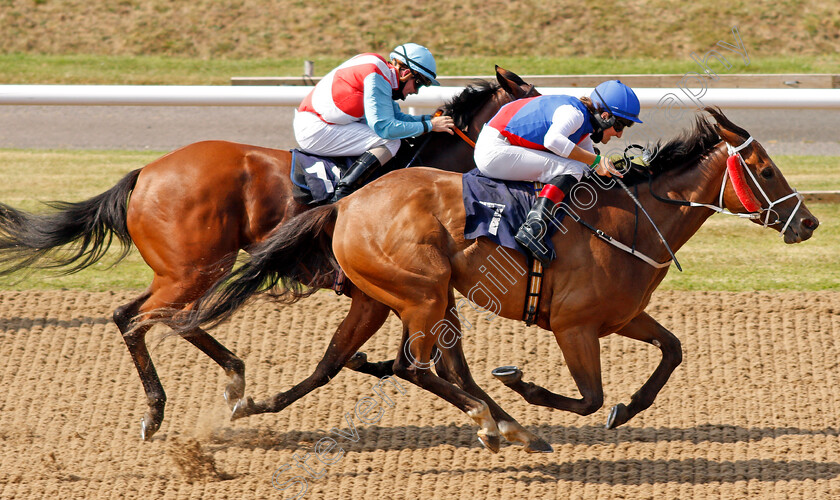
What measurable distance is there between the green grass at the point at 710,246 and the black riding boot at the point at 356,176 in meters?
2.09

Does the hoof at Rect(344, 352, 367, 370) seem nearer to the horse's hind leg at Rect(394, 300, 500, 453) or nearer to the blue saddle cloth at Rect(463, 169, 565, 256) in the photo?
the horse's hind leg at Rect(394, 300, 500, 453)

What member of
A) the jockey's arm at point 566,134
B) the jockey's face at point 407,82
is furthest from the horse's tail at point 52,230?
the jockey's arm at point 566,134

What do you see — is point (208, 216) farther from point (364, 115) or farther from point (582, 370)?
point (582, 370)

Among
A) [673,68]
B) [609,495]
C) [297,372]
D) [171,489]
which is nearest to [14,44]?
[673,68]

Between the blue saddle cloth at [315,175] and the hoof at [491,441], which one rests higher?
the blue saddle cloth at [315,175]

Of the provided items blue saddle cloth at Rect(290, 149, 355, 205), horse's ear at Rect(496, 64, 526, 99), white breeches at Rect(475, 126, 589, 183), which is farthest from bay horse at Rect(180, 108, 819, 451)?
horse's ear at Rect(496, 64, 526, 99)

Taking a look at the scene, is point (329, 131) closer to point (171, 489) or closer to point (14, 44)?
point (171, 489)

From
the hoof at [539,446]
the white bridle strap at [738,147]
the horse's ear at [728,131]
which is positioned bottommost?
the hoof at [539,446]

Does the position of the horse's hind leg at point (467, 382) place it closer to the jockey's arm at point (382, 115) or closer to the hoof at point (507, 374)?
the hoof at point (507, 374)

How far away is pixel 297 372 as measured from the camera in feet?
18.9

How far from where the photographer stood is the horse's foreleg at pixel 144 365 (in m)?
5.04

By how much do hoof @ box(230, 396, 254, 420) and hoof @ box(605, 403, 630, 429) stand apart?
74.4 inches

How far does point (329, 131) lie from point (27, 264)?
201cm

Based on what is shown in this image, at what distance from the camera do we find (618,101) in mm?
4543
